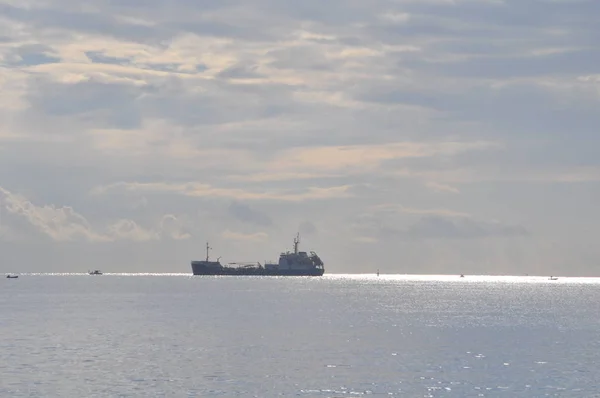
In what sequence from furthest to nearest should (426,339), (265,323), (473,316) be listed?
(473,316)
(265,323)
(426,339)

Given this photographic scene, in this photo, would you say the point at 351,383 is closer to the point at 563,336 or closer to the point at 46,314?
the point at 563,336

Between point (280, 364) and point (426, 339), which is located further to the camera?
point (426, 339)

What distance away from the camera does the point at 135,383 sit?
6975 cm

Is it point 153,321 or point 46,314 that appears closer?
point 153,321

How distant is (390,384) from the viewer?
229 ft

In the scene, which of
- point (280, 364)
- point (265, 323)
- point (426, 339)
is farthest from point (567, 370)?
point (265, 323)

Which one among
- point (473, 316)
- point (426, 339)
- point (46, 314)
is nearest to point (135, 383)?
point (426, 339)

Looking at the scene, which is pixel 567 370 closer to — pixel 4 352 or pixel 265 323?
pixel 4 352

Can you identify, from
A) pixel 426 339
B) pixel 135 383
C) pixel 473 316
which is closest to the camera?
pixel 135 383

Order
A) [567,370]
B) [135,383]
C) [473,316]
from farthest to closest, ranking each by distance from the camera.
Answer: [473,316], [567,370], [135,383]

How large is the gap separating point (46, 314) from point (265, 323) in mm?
40720

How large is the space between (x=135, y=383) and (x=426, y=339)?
47.0 metres

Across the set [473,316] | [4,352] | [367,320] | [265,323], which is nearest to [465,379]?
[4,352]

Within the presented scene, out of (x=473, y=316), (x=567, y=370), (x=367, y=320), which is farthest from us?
(x=473, y=316)
